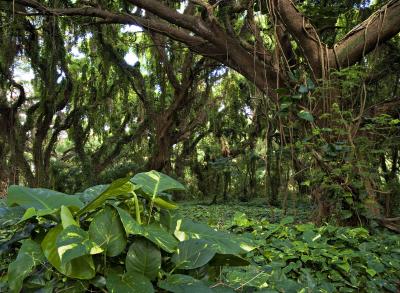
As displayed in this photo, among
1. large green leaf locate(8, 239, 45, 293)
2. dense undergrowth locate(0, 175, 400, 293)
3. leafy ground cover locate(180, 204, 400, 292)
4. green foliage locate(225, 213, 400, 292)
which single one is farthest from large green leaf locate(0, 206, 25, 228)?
green foliage locate(225, 213, 400, 292)

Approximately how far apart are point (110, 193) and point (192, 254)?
25cm

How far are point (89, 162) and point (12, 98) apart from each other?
94.0 inches

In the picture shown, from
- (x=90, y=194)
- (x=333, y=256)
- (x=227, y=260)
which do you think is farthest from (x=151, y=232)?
(x=333, y=256)

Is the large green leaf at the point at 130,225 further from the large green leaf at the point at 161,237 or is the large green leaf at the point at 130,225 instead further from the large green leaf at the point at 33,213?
the large green leaf at the point at 33,213

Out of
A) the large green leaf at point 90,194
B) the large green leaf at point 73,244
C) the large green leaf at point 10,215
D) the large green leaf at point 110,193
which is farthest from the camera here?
the large green leaf at point 90,194

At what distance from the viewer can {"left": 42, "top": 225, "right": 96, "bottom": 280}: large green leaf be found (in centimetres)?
92

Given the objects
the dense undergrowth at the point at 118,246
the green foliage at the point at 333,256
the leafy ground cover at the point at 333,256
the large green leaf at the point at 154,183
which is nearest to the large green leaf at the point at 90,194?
the dense undergrowth at the point at 118,246

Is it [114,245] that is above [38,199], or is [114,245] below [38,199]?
below

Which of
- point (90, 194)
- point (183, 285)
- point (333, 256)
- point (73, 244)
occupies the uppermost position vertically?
point (90, 194)

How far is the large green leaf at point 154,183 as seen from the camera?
43.1 inches

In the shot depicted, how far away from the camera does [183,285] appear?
97cm

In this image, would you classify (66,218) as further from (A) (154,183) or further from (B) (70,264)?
(A) (154,183)

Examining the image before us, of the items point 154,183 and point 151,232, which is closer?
point 151,232

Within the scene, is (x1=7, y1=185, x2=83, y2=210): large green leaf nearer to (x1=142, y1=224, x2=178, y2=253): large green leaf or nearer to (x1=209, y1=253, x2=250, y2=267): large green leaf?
(x1=142, y1=224, x2=178, y2=253): large green leaf
